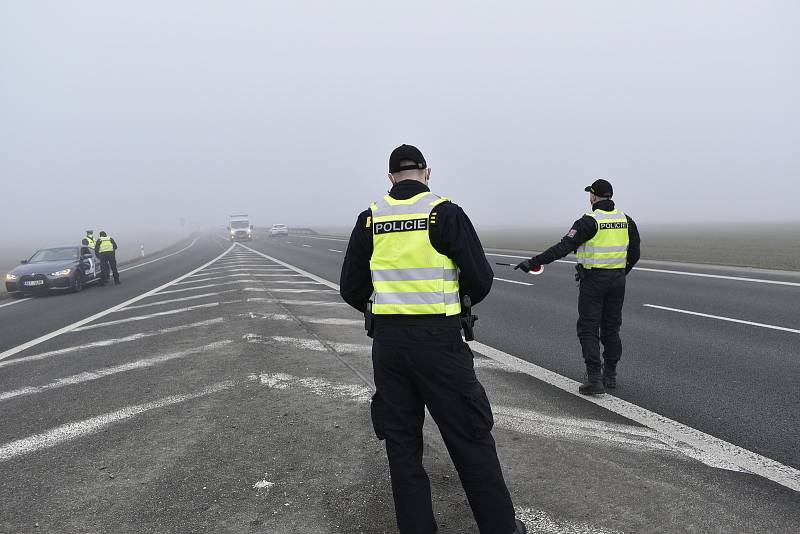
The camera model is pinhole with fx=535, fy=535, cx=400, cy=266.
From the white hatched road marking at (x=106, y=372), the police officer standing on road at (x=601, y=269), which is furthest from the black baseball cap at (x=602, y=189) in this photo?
the white hatched road marking at (x=106, y=372)

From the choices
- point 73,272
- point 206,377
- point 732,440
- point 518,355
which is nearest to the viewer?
point 732,440

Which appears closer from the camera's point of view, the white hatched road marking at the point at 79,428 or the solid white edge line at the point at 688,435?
the solid white edge line at the point at 688,435

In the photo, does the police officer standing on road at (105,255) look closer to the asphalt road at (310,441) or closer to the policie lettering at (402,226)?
the asphalt road at (310,441)

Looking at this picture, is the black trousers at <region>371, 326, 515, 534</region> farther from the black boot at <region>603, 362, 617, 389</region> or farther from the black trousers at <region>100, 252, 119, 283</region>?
the black trousers at <region>100, 252, 119, 283</region>

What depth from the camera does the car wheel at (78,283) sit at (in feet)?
47.6

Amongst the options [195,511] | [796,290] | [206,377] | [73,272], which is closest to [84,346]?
[206,377]

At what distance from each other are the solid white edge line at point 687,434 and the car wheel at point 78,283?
44.1 feet

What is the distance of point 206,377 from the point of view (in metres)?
5.33

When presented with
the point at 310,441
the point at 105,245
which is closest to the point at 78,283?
the point at 105,245

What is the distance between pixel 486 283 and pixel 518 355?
147 inches

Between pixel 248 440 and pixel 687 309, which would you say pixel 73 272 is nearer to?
pixel 248 440

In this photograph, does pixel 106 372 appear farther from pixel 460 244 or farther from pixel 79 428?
pixel 460 244

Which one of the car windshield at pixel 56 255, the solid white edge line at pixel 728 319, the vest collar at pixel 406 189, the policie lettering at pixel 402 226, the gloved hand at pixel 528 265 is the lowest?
the solid white edge line at pixel 728 319

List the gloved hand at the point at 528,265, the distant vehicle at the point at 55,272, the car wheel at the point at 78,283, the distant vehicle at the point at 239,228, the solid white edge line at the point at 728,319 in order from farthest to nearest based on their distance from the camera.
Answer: the distant vehicle at the point at 239,228 → the car wheel at the point at 78,283 → the distant vehicle at the point at 55,272 → the solid white edge line at the point at 728,319 → the gloved hand at the point at 528,265
